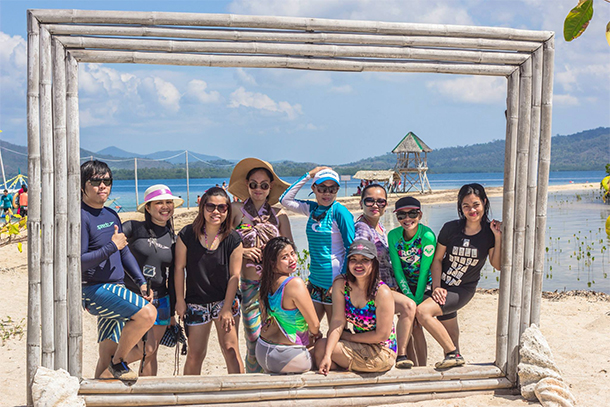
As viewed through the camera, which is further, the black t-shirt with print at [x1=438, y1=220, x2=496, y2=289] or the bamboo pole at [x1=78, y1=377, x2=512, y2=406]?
the black t-shirt with print at [x1=438, y1=220, x2=496, y2=289]

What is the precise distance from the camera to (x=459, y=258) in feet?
13.6

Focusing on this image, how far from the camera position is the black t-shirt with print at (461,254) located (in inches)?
164

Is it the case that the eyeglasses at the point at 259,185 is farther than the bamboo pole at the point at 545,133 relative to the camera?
Yes

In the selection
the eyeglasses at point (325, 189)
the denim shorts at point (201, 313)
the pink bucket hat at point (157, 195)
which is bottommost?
the denim shorts at point (201, 313)

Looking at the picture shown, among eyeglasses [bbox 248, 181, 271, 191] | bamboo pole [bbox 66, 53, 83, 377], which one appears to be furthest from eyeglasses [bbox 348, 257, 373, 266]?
bamboo pole [bbox 66, 53, 83, 377]

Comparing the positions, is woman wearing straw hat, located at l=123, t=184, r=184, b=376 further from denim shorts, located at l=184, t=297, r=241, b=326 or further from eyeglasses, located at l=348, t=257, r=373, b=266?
eyeglasses, located at l=348, t=257, r=373, b=266

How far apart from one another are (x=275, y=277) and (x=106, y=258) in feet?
4.22

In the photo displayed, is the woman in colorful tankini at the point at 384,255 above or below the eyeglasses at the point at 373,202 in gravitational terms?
below

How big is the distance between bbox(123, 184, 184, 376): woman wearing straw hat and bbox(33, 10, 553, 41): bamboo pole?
133cm

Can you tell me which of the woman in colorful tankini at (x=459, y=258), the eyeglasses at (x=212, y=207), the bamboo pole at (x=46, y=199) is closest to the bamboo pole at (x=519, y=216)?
the woman in colorful tankini at (x=459, y=258)

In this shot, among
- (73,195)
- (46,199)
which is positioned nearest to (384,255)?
(73,195)

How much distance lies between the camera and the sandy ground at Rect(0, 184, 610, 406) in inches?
183

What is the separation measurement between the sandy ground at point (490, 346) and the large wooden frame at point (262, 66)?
2.40 feet

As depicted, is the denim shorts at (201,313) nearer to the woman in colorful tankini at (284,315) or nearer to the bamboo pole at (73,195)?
the woman in colorful tankini at (284,315)
